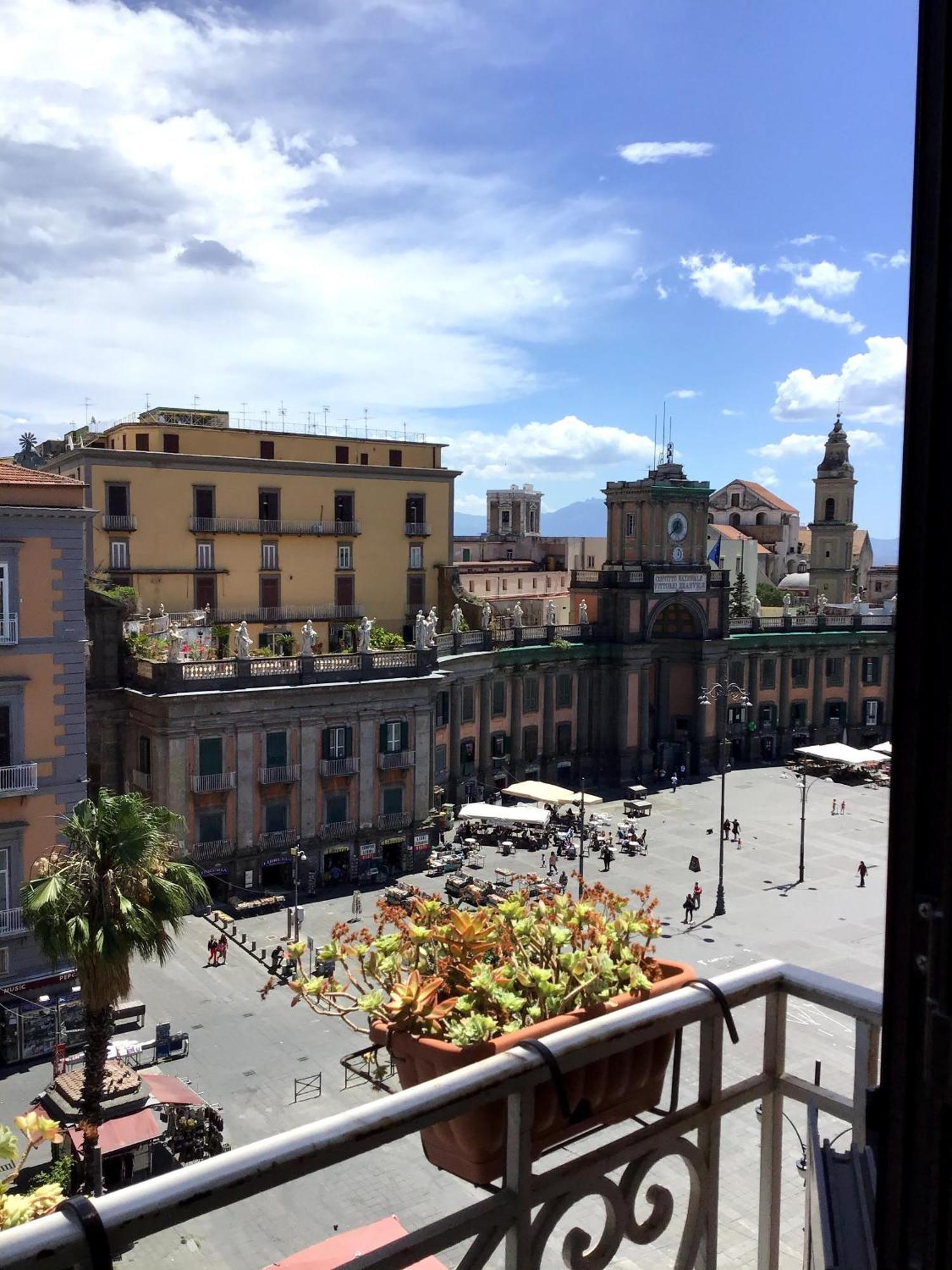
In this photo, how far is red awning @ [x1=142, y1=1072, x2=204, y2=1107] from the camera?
22250 mm

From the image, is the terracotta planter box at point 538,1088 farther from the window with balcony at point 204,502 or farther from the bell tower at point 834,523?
the bell tower at point 834,523

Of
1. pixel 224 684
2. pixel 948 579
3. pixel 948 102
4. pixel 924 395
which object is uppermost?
pixel 948 102

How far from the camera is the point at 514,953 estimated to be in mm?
4945

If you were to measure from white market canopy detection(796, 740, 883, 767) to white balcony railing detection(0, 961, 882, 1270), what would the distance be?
5409 cm

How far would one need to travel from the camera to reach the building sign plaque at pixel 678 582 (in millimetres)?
59781

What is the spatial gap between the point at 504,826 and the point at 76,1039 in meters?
24.8

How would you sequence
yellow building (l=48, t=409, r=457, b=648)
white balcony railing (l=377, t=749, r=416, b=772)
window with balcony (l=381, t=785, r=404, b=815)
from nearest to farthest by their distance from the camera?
white balcony railing (l=377, t=749, r=416, b=772) → window with balcony (l=381, t=785, r=404, b=815) → yellow building (l=48, t=409, r=457, b=648)

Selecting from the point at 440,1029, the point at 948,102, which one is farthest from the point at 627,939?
the point at 948,102

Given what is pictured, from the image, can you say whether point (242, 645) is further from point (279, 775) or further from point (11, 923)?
point (11, 923)

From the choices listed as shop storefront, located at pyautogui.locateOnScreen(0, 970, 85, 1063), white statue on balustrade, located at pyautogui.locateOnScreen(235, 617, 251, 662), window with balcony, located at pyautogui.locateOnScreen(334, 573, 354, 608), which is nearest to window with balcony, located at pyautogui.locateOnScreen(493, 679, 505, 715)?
window with balcony, located at pyautogui.locateOnScreen(334, 573, 354, 608)

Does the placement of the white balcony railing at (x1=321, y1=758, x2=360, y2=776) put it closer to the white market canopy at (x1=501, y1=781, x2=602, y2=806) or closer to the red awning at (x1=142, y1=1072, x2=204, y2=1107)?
the white market canopy at (x1=501, y1=781, x2=602, y2=806)

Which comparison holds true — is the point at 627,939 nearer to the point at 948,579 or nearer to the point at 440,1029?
the point at 440,1029

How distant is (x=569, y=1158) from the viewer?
13.2 ft

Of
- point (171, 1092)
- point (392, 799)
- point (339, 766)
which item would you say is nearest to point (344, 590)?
point (392, 799)
